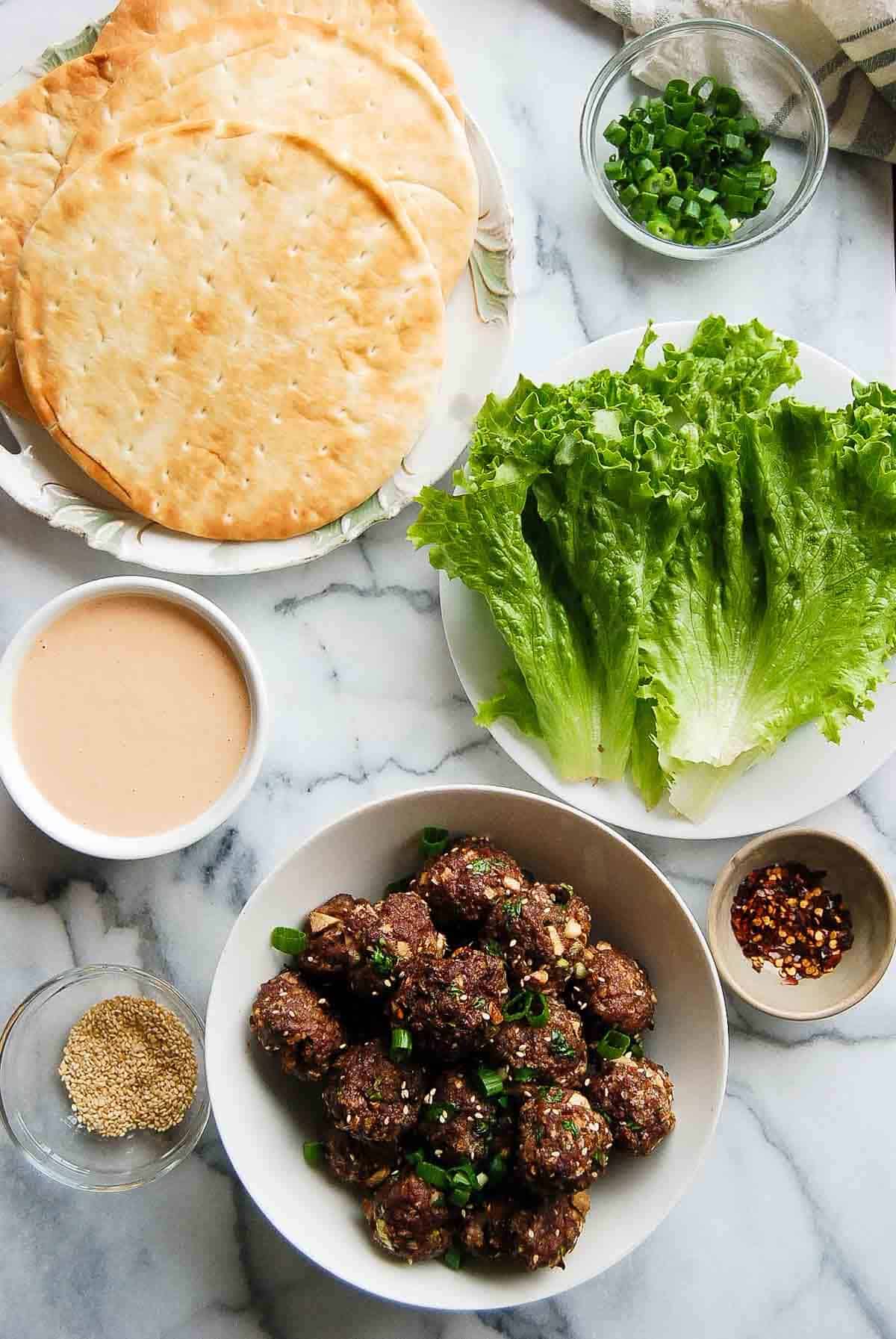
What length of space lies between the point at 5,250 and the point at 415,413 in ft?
2.64

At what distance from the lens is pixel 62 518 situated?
2131 mm

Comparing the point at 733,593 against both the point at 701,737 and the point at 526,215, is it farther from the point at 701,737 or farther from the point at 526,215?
the point at 526,215

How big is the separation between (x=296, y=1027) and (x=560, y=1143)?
1.45ft

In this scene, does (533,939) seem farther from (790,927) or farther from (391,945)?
(790,927)

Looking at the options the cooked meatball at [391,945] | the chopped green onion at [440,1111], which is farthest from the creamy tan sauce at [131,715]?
the chopped green onion at [440,1111]

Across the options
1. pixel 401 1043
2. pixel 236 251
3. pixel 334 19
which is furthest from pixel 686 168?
pixel 401 1043

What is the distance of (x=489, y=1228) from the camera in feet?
5.90

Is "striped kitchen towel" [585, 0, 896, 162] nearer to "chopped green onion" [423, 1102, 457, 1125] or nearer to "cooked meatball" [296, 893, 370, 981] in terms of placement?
"cooked meatball" [296, 893, 370, 981]

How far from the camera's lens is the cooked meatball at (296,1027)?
1.82 m

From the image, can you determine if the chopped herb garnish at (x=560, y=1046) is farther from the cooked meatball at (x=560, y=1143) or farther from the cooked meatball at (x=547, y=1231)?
the cooked meatball at (x=547, y=1231)

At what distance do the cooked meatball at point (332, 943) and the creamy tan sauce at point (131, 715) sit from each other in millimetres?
323

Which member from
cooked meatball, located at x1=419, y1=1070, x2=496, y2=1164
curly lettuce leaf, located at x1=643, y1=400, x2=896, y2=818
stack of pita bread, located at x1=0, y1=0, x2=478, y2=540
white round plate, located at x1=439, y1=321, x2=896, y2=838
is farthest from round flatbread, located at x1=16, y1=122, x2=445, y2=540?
cooked meatball, located at x1=419, y1=1070, x2=496, y2=1164

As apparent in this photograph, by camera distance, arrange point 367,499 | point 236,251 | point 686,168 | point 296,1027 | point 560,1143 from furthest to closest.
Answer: point 686,168 < point 367,499 < point 236,251 < point 296,1027 < point 560,1143

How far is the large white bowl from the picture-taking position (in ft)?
5.97
